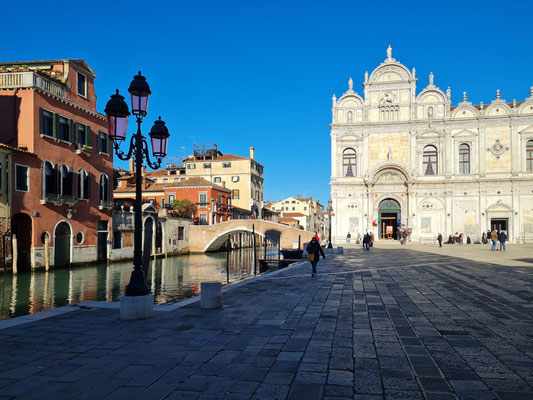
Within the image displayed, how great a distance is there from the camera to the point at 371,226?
3966 centimetres

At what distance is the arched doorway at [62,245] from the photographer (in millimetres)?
24000

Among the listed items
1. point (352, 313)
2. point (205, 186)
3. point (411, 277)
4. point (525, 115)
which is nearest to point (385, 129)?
point (525, 115)

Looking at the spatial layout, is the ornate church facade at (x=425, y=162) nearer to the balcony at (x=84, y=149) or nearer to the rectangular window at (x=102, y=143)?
the rectangular window at (x=102, y=143)

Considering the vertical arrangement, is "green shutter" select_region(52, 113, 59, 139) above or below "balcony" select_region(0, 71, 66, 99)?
below

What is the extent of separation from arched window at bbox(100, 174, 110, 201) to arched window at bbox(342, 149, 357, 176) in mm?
22931

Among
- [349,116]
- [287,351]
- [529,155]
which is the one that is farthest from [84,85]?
[529,155]

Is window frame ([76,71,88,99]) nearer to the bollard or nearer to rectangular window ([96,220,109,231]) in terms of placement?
rectangular window ([96,220,109,231])

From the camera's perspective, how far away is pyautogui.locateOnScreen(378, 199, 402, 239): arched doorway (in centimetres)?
4009

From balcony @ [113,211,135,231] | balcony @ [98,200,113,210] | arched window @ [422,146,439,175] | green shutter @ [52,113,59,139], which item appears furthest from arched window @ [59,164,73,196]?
arched window @ [422,146,439,175]

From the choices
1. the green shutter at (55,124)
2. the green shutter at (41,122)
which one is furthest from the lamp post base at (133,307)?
the green shutter at (55,124)

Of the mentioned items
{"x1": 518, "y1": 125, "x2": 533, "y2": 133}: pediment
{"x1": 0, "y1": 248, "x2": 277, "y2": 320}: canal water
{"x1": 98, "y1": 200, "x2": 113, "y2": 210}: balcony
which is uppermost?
{"x1": 518, "y1": 125, "x2": 533, "y2": 133}: pediment

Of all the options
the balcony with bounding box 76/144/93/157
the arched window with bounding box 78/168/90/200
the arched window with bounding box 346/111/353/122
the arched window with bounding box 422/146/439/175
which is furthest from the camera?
the arched window with bounding box 346/111/353/122

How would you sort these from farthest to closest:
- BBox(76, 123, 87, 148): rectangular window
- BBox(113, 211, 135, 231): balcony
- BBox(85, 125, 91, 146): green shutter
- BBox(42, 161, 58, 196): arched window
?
BBox(113, 211, 135, 231): balcony, BBox(85, 125, 91, 146): green shutter, BBox(76, 123, 87, 148): rectangular window, BBox(42, 161, 58, 196): arched window

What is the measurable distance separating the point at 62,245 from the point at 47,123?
24.0 ft
